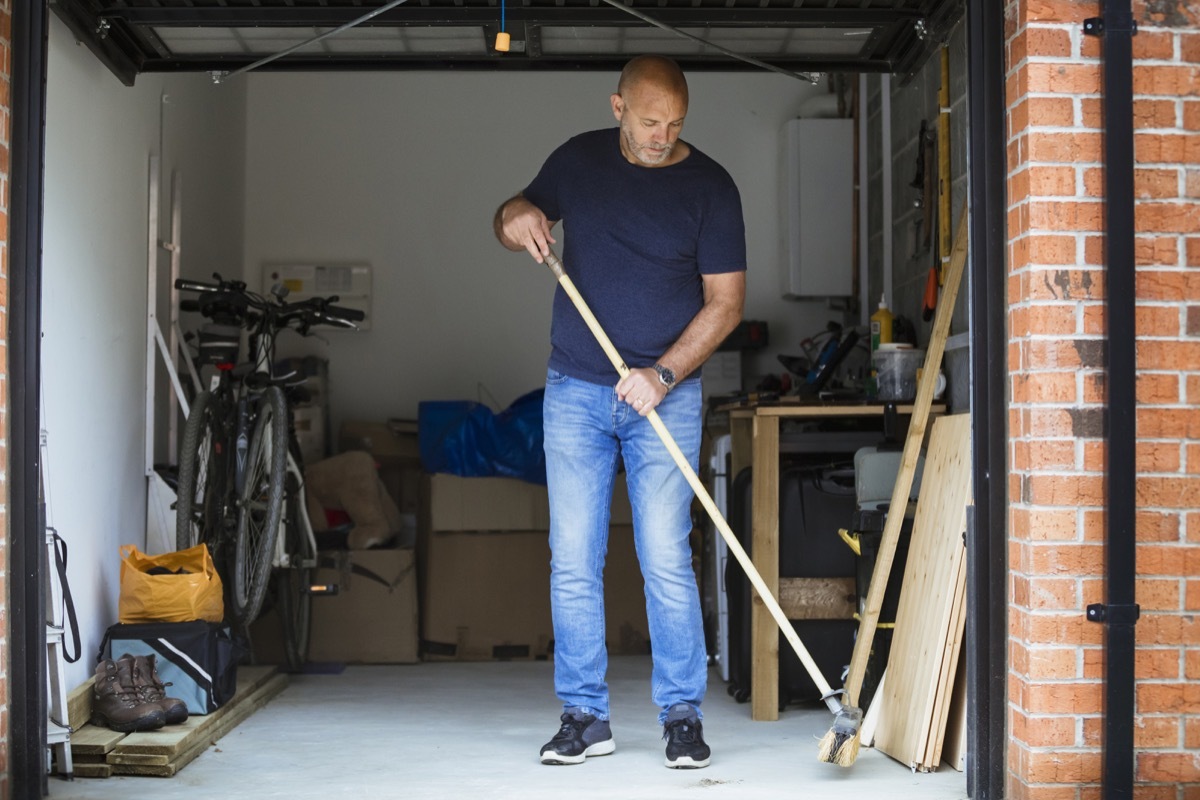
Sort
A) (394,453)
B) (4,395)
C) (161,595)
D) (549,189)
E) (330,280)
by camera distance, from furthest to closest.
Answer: (330,280) < (394,453) < (161,595) < (549,189) < (4,395)

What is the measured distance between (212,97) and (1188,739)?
176 inches

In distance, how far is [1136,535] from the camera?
2559mm

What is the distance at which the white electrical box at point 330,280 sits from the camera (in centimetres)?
622

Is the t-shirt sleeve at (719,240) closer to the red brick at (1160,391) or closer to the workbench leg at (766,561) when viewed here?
the workbench leg at (766,561)

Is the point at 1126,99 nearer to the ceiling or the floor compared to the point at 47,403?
nearer to the ceiling

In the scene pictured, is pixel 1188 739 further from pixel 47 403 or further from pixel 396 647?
pixel 396 647

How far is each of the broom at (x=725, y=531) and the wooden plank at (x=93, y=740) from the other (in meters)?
1.47

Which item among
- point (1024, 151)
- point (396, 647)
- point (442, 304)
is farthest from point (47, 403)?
point (442, 304)

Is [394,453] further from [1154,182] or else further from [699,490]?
[1154,182]

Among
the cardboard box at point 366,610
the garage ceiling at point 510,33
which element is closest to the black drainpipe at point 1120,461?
the garage ceiling at point 510,33

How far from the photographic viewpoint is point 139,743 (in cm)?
313

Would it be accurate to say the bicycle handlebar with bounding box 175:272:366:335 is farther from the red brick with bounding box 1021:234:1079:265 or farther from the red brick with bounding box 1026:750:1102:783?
the red brick with bounding box 1026:750:1102:783

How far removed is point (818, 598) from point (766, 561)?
207 mm

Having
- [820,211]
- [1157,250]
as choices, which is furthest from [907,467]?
[820,211]
